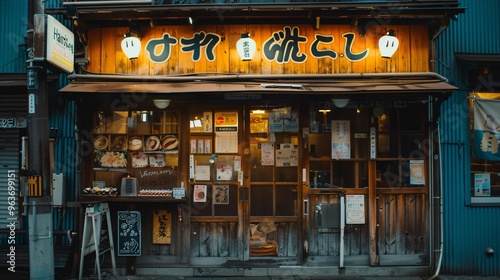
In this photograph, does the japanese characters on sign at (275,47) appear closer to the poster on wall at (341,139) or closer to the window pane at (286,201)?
the poster on wall at (341,139)

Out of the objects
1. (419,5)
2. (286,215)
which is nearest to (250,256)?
(286,215)

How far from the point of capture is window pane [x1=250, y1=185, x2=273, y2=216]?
8133 millimetres

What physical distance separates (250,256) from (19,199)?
5.34 meters

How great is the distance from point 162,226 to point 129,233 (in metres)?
0.69

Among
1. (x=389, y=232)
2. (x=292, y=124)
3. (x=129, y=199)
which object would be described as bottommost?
(x=389, y=232)

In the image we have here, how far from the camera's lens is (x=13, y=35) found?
8344 millimetres

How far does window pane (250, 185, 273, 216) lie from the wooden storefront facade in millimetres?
22

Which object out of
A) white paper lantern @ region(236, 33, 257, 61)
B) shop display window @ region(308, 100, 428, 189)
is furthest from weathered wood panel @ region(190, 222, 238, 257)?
white paper lantern @ region(236, 33, 257, 61)

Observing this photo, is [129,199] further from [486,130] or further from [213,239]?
[486,130]

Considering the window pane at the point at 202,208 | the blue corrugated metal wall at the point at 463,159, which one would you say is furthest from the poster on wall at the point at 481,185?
the window pane at the point at 202,208

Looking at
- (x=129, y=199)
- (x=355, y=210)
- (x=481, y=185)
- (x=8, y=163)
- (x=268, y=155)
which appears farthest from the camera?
(x=8, y=163)

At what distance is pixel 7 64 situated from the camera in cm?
830

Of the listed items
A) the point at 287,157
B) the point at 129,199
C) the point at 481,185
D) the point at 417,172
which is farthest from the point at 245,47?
the point at 481,185

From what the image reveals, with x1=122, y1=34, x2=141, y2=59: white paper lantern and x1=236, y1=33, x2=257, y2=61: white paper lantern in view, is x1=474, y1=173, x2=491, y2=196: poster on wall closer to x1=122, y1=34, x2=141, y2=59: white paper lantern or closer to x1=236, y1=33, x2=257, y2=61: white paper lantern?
x1=236, y1=33, x2=257, y2=61: white paper lantern
